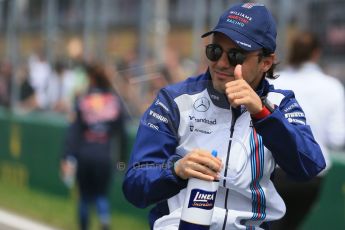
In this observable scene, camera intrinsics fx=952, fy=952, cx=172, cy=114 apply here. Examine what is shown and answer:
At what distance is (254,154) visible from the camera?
137 inches

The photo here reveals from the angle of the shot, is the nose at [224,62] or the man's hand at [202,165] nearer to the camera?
the man's hand at [202,165]

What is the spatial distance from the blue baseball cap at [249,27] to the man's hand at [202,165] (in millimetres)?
432

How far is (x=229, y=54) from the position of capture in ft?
11.1

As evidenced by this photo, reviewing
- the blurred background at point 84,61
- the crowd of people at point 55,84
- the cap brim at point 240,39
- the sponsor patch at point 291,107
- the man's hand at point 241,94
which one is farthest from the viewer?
the crowd of people at point 55,84

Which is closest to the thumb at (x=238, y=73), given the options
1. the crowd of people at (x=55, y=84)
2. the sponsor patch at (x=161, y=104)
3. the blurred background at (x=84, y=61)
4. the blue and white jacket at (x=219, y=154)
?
the blue and white jacket at (x=219, y=154)

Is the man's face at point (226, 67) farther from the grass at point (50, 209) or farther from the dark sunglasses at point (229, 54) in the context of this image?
the grass at point (50, 209)

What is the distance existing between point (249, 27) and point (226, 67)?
17 cm

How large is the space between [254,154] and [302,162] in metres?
0.18

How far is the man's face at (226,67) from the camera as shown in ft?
11.1

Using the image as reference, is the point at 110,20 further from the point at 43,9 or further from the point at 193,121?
the point at 193,121

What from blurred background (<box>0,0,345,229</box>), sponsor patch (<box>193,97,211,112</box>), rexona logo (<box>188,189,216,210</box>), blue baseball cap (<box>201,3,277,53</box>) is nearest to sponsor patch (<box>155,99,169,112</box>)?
sponsor patch (<box>193,97,211,112</box>)

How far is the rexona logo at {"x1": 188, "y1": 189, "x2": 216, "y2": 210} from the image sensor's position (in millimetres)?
3197

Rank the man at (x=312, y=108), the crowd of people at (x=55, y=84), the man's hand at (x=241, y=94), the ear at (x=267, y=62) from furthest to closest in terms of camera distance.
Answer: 1. the crowd of people at (x=55, y=84)
2. the man at (x=312, y=108)
3. the ear at (x=267, y=62)
4. the man's hand at (x=241, y=94)

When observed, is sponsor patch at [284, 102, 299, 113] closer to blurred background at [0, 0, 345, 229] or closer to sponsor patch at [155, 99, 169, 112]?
sponsor patch at [155, 99, 169, 112]
